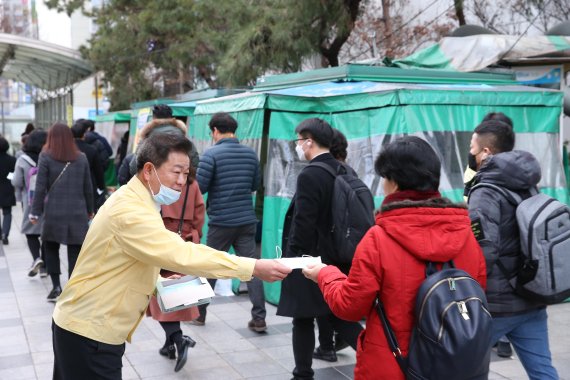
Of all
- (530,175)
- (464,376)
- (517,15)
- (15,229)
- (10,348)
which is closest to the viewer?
(464,376)

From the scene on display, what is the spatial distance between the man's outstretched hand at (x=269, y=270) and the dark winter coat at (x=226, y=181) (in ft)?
10.9

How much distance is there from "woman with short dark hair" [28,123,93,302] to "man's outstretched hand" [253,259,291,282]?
15.0 ft

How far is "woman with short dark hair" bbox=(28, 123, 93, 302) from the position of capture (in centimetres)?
683

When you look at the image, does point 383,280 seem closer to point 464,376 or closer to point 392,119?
point 464,376

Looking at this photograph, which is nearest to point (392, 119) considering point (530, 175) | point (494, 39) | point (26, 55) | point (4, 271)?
point (530, 175)

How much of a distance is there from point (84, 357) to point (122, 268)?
0.39 metres

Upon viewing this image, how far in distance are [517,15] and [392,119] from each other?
394 inches

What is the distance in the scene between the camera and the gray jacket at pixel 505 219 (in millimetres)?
3385

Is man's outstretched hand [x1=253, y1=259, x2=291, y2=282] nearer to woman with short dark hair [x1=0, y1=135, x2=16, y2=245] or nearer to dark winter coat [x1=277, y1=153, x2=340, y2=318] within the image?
dark winter coat [x1=277, y1=153, x2=340, y2=318]

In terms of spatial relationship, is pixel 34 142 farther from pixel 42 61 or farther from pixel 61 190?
pixel 42 61

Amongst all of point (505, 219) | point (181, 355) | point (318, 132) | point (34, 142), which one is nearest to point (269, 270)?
point (505, 219)

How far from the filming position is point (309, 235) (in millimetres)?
4348

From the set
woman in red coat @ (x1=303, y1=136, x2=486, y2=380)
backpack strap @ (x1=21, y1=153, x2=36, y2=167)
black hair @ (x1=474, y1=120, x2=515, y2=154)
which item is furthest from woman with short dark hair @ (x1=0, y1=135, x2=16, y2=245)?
woman in red coat @ (x1=303, y1=136, x2=486, y2=380)

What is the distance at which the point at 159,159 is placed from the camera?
9.18 feet
